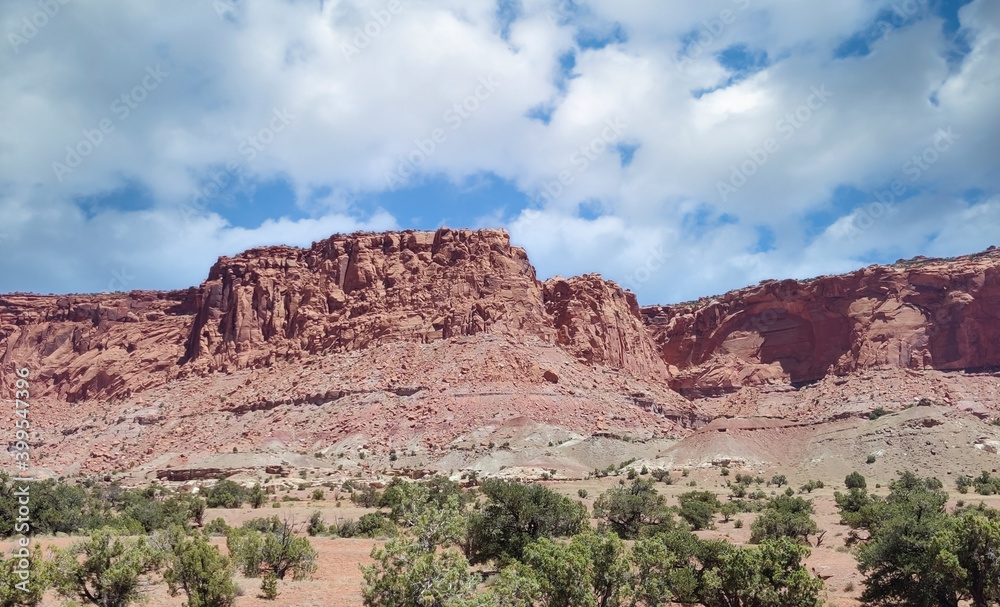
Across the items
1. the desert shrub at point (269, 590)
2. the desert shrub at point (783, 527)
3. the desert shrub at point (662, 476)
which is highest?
the desert shrub at point (662, 476)

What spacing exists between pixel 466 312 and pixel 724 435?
94.1ft

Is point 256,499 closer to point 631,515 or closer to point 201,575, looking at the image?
point 631,515

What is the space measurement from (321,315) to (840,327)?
64.1 meters

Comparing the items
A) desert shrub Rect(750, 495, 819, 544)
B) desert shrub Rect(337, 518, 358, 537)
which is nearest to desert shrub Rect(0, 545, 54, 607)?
desert shrub Rect(337, 518, 358, 537)

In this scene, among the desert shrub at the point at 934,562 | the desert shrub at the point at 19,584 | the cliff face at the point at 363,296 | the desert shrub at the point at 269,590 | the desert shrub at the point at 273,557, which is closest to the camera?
the desert shrub at the point at 19,584

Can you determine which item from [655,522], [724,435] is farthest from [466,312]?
[655,522]

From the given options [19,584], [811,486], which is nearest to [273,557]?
[19,584]

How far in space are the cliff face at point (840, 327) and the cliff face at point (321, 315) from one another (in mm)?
8646

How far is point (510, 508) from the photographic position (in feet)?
69.1

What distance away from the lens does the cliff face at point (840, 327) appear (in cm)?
8800

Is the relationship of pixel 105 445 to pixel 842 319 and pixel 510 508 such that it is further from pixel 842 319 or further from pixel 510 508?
pixel 842 319

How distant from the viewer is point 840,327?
96812 millimetres

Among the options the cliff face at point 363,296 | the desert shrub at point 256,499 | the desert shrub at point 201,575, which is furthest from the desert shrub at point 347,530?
the cliff face at point 363,296

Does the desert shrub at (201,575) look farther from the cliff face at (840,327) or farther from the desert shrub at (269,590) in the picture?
the cliff face at (840,327)
